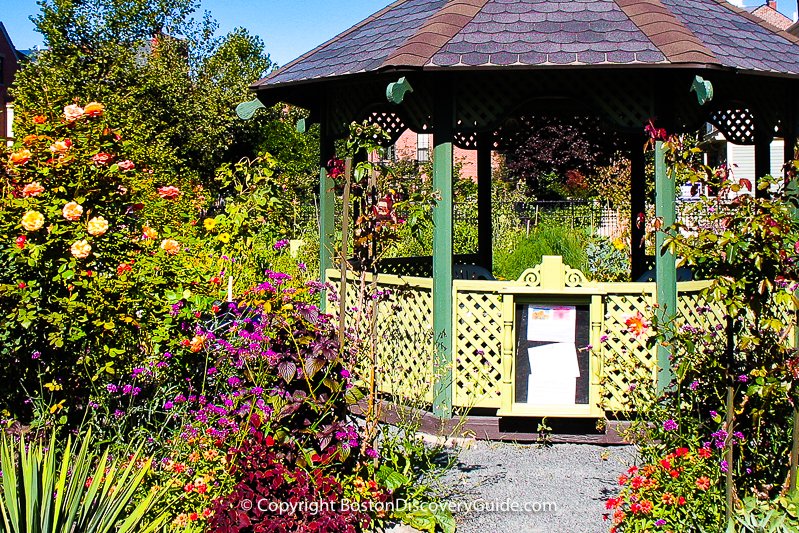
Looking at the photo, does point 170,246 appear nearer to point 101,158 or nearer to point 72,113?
point 101,158

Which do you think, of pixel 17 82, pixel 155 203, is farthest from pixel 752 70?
pixel 17 82

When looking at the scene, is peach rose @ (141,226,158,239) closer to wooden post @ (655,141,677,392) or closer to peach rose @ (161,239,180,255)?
peach rose @ (161,239,180,255)

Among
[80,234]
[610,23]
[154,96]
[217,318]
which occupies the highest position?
[154,96]

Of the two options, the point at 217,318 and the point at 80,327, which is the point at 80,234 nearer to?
the point at 80,327

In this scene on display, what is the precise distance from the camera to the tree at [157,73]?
24.4 meters

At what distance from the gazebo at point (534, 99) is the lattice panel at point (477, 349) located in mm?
12

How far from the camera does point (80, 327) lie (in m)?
5.18

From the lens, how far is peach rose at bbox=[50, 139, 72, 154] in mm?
5094

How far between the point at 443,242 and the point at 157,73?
65.9ft

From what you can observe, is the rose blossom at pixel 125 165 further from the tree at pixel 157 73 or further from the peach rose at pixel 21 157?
the tree at pixel 157 73

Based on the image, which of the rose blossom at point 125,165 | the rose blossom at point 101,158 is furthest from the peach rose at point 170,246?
the rose blossom at point 101,158

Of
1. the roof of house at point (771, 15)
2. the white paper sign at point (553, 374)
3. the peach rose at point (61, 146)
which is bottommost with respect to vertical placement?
the white paper sign at point (553, 374)

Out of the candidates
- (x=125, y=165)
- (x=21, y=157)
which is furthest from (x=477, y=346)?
(x=21, y=157)

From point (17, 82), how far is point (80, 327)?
73.4 feet
